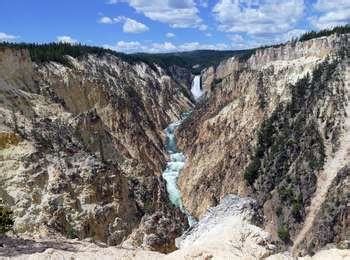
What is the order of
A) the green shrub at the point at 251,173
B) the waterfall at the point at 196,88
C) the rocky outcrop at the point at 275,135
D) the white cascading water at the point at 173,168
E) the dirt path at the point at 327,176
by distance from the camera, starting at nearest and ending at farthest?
the dirt path at the point at 327,176 → the rocky outcrop at the point at 275,135 → the green shrub at the point at 251,173 → the white cascading water at the point at 173,168 → the waterfall at the point at 196,88

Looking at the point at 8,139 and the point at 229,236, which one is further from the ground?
the point at 8,139

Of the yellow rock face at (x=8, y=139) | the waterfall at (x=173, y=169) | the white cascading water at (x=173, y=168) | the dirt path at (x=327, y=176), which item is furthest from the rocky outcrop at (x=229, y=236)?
the waterfall at (x=173, y=169)

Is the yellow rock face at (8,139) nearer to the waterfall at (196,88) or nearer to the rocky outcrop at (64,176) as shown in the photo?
the rocky outcrop at (64,176)

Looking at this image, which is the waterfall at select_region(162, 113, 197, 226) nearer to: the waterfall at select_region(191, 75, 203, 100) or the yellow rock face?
the yellow rock face

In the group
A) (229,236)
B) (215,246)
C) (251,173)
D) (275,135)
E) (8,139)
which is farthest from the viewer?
(275,135)

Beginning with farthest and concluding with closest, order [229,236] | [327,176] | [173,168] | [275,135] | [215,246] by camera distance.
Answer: [173,168] < [275,135] < [327,176] < [229,236] < [215,246]

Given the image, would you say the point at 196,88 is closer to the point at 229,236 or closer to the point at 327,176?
the point at 327,176

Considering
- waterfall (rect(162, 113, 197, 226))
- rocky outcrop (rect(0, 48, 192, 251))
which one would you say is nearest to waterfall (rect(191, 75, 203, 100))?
waterfall (rect(162, 113, 197, 226))

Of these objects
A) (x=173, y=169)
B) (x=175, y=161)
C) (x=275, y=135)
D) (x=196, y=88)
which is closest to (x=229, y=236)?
(x=275, y=135)
